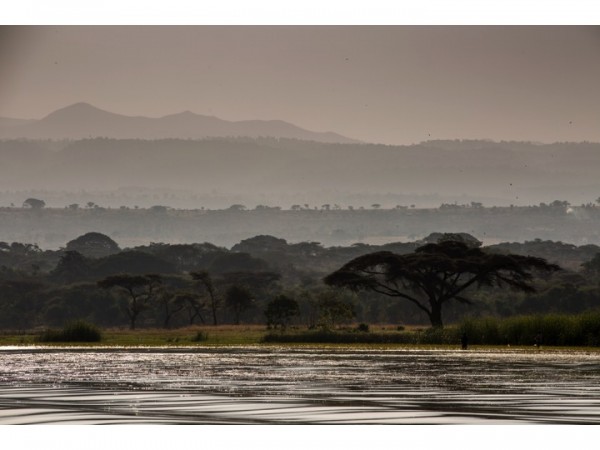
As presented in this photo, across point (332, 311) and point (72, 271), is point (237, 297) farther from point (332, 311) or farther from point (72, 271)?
point (72, 271)

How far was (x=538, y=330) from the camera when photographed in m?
66.7

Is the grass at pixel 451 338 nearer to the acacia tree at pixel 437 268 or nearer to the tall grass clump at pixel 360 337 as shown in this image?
the tall grass clump at pixel 360 337

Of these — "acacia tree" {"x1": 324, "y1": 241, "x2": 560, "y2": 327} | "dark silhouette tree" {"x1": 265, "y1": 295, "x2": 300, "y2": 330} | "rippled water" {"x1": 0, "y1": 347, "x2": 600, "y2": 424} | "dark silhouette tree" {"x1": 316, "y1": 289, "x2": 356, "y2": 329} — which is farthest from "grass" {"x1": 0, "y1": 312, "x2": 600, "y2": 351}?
"dark silhouette tree" {"x1": 265, "y1": 295, "x2": 300, "y2": 330}

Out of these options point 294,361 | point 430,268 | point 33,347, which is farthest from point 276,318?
point 294,361

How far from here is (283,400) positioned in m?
32.6

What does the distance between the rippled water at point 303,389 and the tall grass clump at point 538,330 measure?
8.56 metres

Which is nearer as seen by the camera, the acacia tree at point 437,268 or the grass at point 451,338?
the grass at point 451,338

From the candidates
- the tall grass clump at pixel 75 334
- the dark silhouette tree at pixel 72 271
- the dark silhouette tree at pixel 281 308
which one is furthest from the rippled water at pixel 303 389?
the dark silhouette tree at pixel 72 271

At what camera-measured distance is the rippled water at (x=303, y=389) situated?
28.9m

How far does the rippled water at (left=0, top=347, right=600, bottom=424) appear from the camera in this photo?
28875mm

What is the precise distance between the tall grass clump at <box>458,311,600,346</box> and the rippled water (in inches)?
337
